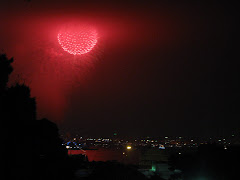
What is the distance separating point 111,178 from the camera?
20.8 meters

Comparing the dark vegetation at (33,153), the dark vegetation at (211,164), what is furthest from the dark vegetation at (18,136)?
the dark vegetation at (211,164)

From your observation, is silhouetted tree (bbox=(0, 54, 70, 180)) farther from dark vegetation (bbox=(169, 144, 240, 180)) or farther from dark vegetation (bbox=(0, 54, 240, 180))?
dark vegetation (bbox=(169, 144, 240, 180))

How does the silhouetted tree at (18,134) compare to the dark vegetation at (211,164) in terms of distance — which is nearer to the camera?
the silhouetted tree at (18,134)

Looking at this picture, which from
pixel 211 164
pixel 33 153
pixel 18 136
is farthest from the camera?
pixel 211 164

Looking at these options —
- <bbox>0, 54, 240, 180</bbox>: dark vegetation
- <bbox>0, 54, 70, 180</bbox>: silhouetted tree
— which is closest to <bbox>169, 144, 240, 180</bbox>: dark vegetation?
<bbox>0, 54, 240, 180</bbox>: dark vegetation

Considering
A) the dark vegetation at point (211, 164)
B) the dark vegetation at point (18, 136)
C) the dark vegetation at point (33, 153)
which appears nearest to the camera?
the dark vegetation at point (18, 136)

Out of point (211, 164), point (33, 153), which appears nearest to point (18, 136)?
point (33, 153)

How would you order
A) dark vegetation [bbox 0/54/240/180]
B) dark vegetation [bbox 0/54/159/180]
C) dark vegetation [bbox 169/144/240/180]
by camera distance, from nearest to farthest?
1. dark vegetation [bbox 0/54/159/180]
2. dark vegetation [bbox 0/54/240/180]
3. dark vegetation [bbox 169/144/240/180]

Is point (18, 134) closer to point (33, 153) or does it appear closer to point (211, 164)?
point (33, 153)

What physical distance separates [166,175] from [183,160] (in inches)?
335

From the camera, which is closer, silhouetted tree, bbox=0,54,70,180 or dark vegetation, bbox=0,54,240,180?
silhouetted tree, bbox=0,54,70,180

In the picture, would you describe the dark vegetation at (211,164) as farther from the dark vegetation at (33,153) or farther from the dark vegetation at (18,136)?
the dark vegetation at (18,136)

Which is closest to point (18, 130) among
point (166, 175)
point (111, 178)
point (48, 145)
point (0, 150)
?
point (0, 150)

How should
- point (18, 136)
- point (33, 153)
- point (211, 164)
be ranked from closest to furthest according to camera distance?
point (18, 136) < point (33, 153) < point (211, 164)
